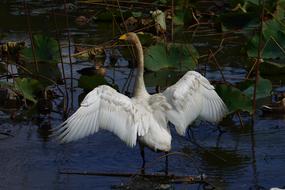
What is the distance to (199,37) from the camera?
45.2 feet

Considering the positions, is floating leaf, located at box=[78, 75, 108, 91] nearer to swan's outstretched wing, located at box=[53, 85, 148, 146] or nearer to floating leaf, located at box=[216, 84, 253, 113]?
floating leaf, located at box=[216, 84, 253, 113]

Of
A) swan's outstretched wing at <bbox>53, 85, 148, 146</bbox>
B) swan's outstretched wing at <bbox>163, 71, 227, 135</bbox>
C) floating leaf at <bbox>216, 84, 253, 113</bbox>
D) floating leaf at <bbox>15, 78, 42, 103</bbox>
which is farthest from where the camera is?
floating leaf at <bbox>15, 78, 42, 103</bbox>

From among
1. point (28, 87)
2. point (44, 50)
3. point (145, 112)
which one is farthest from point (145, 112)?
point (44, 50)

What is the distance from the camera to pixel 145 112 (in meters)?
7.95

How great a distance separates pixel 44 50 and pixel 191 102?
361cm

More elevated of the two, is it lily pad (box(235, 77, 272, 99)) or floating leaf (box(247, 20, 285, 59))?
floating leaf (box(247, 20, 285, 59))

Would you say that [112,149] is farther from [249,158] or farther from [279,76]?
[279,76]

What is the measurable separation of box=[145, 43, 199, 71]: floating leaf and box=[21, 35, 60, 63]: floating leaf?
133cm

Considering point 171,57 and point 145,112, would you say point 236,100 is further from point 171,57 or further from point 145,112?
point 171,57

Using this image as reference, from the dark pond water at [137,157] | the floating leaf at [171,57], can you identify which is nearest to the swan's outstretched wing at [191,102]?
the dark pond water at [137,157]

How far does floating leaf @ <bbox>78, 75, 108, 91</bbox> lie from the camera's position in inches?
387

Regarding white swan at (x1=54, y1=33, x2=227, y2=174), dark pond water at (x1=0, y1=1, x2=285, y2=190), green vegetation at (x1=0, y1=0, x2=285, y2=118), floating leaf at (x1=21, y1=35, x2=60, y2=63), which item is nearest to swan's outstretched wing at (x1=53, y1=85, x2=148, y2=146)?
white swan at (x1=54, y1=33, x2=227, y2=174)

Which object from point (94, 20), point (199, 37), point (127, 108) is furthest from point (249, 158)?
point (94, 20)

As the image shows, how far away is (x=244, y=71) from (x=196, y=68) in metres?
0.94
